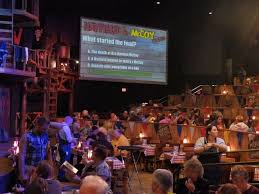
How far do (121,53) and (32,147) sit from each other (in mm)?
12165

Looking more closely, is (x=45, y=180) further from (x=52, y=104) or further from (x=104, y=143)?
(x=52, y=104)

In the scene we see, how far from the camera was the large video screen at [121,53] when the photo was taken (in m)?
16.8

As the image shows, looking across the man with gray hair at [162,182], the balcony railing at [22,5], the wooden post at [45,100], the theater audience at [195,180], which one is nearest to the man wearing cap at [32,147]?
the theater audience at [195,180]

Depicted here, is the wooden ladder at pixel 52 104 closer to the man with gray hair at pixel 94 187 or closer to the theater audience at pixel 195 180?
the theater audience at pixel 195 180

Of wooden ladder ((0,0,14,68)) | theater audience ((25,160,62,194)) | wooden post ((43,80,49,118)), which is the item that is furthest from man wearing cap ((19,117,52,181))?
wooden post ((43,80,49,118))

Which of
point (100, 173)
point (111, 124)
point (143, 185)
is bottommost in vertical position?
point (143, 185)

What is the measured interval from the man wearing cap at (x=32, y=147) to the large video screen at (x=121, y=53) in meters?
10.7

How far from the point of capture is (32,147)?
598cm

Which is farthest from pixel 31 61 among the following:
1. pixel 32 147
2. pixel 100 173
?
pixel 100 173

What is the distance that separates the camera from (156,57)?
1869cm

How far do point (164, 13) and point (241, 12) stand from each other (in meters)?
4.13

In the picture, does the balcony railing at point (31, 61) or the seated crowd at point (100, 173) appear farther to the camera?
the balcony railing at point (31, 61)

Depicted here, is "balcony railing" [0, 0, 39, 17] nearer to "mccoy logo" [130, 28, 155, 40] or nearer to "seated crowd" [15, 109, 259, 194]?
"mccoy logo" [130, 28, 155, 40]

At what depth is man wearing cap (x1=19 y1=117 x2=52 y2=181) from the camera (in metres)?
5.86
